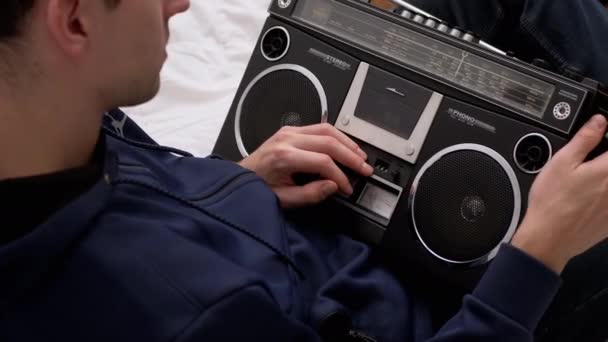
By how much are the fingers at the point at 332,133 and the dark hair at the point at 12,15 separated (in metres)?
0.40

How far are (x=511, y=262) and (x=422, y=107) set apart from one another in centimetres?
24

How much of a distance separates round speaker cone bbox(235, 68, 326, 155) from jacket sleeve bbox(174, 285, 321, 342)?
36 centimetres

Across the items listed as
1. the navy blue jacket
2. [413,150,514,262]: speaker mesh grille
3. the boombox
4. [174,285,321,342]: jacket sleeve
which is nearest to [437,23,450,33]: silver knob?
the boombox

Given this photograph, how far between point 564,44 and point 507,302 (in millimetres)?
451

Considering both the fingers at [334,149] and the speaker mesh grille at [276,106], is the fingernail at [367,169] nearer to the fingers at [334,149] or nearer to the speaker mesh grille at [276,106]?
the fingers at [334,149]

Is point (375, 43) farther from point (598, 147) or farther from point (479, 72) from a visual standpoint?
point (598, 147)

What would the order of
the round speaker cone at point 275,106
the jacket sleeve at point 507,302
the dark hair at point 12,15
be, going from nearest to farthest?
the dark hair at point 12,15, the jacket sleeve at point 507,302, the round speaker cone at point 275,106

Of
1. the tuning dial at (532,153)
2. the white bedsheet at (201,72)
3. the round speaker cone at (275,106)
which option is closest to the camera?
the tuning dial at (532,153)

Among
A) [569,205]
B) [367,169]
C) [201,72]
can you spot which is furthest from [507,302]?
[201,72]

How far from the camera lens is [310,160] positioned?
31.1 inches

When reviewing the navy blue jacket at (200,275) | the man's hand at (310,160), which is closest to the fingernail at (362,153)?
the man's hand at (310,160)

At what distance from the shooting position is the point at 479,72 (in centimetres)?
76

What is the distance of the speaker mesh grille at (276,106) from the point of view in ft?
2.86

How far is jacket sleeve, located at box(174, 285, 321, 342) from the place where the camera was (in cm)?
52
